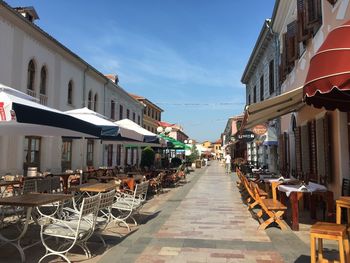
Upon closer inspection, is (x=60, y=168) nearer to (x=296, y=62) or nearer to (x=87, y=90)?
(x=87, y=90)

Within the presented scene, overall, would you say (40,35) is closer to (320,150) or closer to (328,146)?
(320,150)

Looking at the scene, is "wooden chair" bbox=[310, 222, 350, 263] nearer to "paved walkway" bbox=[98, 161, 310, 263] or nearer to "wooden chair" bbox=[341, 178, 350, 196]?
"paved walkway" bbox=[98, 161, 310, 263]

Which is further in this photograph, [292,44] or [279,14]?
[279,14]

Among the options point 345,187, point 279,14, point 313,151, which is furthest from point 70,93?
point 345,187

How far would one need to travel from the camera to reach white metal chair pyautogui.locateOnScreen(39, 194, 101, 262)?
5.35 meters

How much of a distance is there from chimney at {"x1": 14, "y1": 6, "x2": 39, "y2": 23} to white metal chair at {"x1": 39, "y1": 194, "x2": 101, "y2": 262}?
15.2 metres

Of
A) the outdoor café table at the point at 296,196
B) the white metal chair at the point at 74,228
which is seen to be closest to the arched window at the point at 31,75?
the white metal chair at the point at 74,228

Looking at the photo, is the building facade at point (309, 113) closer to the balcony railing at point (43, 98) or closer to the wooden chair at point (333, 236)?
the wooden chair at point (333, 236)

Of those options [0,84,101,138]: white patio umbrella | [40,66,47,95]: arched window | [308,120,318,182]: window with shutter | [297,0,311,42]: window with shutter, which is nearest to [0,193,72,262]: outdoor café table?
[0,84,101,138]: white patio umbrella

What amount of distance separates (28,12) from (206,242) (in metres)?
16.1

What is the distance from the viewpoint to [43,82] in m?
19.3

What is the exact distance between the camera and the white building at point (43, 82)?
51.8 feet

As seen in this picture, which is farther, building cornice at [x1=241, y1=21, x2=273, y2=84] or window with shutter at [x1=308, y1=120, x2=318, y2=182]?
building cornice at [x1=241, y1=21, x2=273, y2=84]

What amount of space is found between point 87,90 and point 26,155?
8.44 metres
